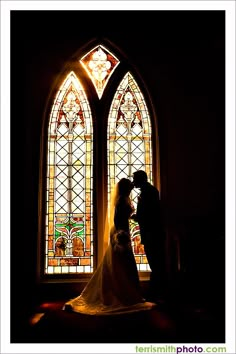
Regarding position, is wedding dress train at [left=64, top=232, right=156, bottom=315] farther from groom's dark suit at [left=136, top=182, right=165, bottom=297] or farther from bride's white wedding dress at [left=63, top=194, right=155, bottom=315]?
groom's dark suit at [left=136, top=182, right=165, bottom=297]

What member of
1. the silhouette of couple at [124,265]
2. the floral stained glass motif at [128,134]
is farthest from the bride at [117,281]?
the floral stained glass motif at [128,134]

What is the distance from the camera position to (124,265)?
3400 millimetres

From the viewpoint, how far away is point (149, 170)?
4.56 metres

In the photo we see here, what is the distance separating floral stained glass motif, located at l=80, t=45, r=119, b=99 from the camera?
474 centimetres

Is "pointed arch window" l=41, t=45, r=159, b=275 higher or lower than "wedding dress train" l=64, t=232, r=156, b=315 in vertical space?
higher

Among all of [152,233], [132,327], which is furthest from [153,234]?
→ [132,327]

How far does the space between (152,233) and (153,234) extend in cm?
2

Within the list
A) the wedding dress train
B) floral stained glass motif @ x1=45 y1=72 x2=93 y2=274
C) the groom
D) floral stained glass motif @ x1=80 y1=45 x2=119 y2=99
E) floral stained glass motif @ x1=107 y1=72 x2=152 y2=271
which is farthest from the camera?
floral stained glass motif @ x1=80 y1=45 x2=119 y2=99

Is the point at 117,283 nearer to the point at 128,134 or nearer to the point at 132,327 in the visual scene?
the point at 132,327

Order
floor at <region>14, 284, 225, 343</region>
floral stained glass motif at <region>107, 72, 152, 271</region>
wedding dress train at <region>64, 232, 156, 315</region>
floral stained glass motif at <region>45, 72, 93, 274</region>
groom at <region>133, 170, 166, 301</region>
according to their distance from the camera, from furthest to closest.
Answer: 1. floral stained glass motif at <region>107, 72, 152, 271</region>
2. floral stained glass motif at <region>45, 72, 93, 274</region>
3. groom at <region>133, 170, 166, 301</region>
4. wedding dress train at <region>64, 232, 156, 315</region>
5. floor at <region>14, 284, 225, 343</region>

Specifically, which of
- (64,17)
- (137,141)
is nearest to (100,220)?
(137,141)

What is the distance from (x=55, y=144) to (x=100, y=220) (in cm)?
129

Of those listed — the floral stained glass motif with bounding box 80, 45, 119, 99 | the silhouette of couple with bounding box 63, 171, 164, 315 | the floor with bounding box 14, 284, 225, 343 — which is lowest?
the floor with bounding box 14, 284, 225, 343

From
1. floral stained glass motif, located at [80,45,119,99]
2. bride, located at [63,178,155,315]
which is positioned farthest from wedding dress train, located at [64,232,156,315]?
floral stained glass motif, located at [80,45,119,99]
